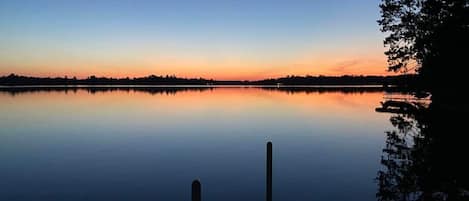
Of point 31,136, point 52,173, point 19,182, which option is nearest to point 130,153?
point 52,173

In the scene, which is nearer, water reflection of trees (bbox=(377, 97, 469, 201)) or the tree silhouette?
water reflection of trees (bbox=(377, 97, 469, 201))

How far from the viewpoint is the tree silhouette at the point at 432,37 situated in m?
29.2

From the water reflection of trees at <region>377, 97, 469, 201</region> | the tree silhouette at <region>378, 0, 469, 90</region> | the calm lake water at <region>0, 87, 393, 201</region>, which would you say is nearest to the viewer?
the water reflection of trees at <region>377, 97, 469, 201</region>

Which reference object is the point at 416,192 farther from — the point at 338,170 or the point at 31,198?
the point at 31,198

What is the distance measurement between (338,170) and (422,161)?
361 centimetres

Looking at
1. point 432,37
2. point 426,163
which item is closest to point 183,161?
point 426,163

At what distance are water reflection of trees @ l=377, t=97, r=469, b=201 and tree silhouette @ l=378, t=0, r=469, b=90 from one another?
17.1 feet

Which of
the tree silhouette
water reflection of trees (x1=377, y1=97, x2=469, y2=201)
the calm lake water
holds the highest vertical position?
the tree silhouette

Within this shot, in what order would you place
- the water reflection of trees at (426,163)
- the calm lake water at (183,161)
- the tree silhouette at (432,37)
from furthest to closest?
the tree silhouette at (432,37) → the calm lake water at (183,161) → the water reflection of trees at (426,163)

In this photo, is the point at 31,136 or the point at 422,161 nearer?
the point at 422,161

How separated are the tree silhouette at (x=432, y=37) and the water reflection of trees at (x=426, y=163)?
5.22 m

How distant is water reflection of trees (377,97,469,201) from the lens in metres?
11.4

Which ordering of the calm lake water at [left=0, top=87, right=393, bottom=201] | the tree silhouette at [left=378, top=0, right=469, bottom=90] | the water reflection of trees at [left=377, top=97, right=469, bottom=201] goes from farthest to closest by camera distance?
the tree silhouette at [left=378, top=0, right=469, bottom=90] → the calm lake water at [left=0, top=87, right=393, bottom=201] → the water reflection of trees at [left=377, top=97, right=469, bottom=201]

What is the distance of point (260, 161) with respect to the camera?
696 inches
